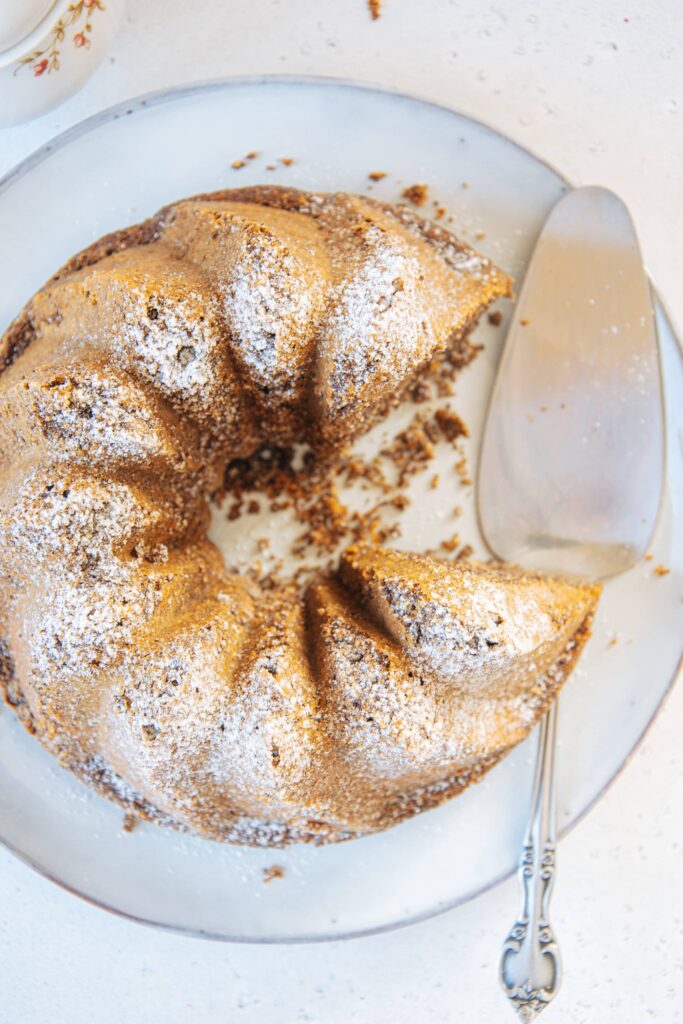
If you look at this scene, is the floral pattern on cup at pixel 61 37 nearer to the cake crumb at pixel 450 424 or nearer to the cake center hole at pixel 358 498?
the cake center hole at pixel 358 498

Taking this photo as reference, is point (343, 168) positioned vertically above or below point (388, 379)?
above

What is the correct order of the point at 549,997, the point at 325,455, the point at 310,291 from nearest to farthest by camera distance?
the point at 310,291 < the point at 549,997 < the point at 325,455

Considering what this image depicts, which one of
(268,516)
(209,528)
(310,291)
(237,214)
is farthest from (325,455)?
(237,214)

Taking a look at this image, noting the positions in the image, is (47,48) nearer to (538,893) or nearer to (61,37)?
(61,37)

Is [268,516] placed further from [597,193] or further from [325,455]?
[597,193]

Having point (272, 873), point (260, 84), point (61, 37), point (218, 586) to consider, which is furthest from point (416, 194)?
point (272, 873)

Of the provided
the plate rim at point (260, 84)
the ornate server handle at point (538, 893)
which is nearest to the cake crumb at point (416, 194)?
the plate rim at point (260, 84)
